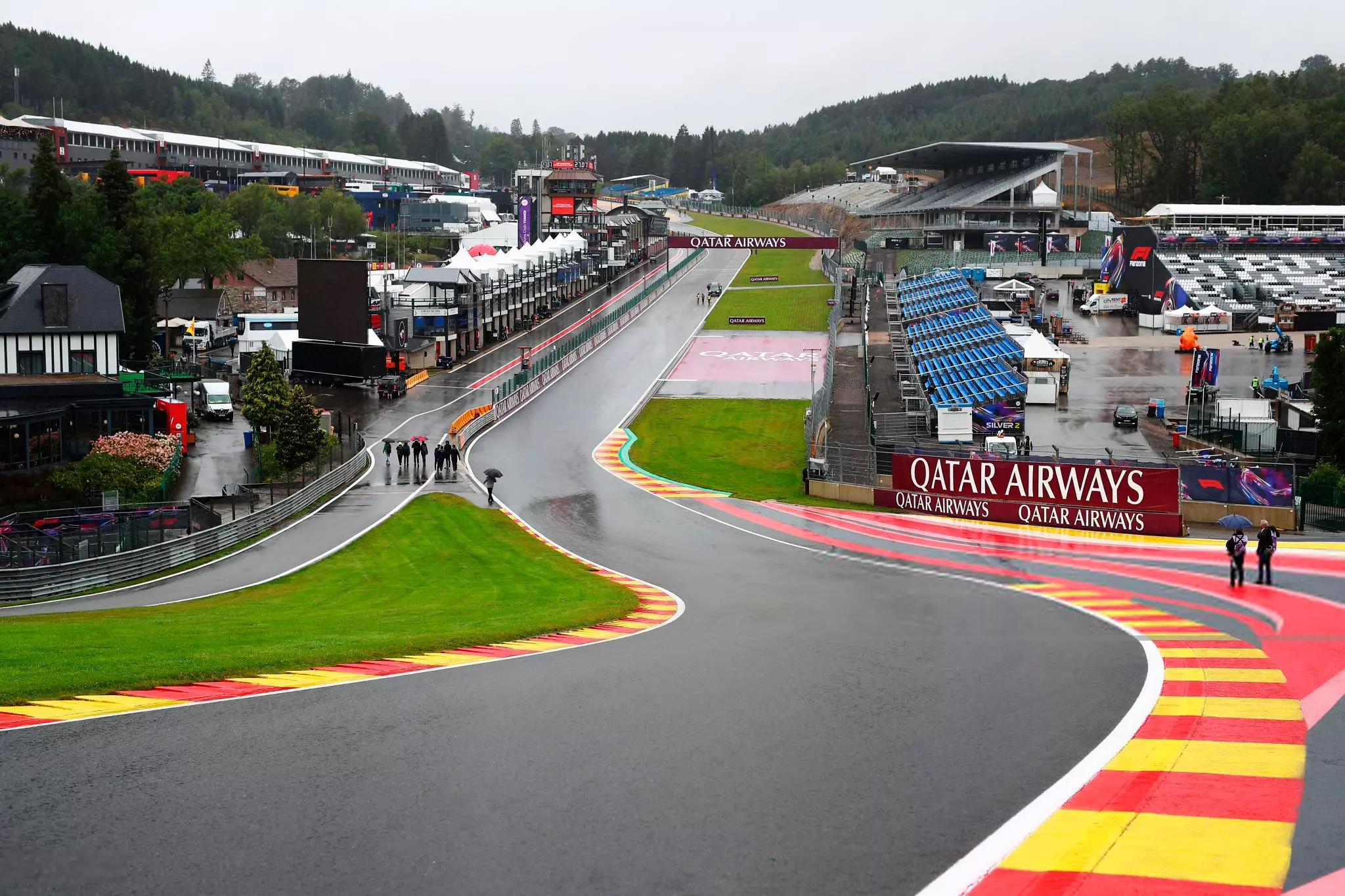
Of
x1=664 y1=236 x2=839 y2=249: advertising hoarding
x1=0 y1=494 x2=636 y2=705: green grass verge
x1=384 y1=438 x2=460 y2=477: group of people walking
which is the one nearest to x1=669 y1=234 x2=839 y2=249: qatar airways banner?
x1=664 y1=236 x2=839 y2=249: advertising hoarding

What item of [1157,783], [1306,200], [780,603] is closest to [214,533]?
[780,603]

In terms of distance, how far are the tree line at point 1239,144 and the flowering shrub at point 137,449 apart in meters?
116

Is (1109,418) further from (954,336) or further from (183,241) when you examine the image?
(183,241)

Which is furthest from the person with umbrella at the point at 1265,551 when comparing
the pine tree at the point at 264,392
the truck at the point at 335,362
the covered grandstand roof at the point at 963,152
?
the covered grandstand roof at the point at 963,152

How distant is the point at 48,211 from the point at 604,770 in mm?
58487

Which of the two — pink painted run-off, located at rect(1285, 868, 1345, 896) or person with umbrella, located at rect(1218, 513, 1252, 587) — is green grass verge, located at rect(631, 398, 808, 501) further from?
pink painted run-off, located at rect(1285, 868, 1345, 896)

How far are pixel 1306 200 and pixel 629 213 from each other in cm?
7445

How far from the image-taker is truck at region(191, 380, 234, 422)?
59438 mm

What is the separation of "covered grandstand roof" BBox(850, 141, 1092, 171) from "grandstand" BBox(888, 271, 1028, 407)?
49882mm

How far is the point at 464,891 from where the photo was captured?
12148 millimetres

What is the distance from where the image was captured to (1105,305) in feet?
319

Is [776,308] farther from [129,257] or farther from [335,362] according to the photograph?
[129,257]

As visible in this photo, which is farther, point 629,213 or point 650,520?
point 629,213

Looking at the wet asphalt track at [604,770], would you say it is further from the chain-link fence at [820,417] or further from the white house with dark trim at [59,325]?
the white house with dark trim at [59,325]
